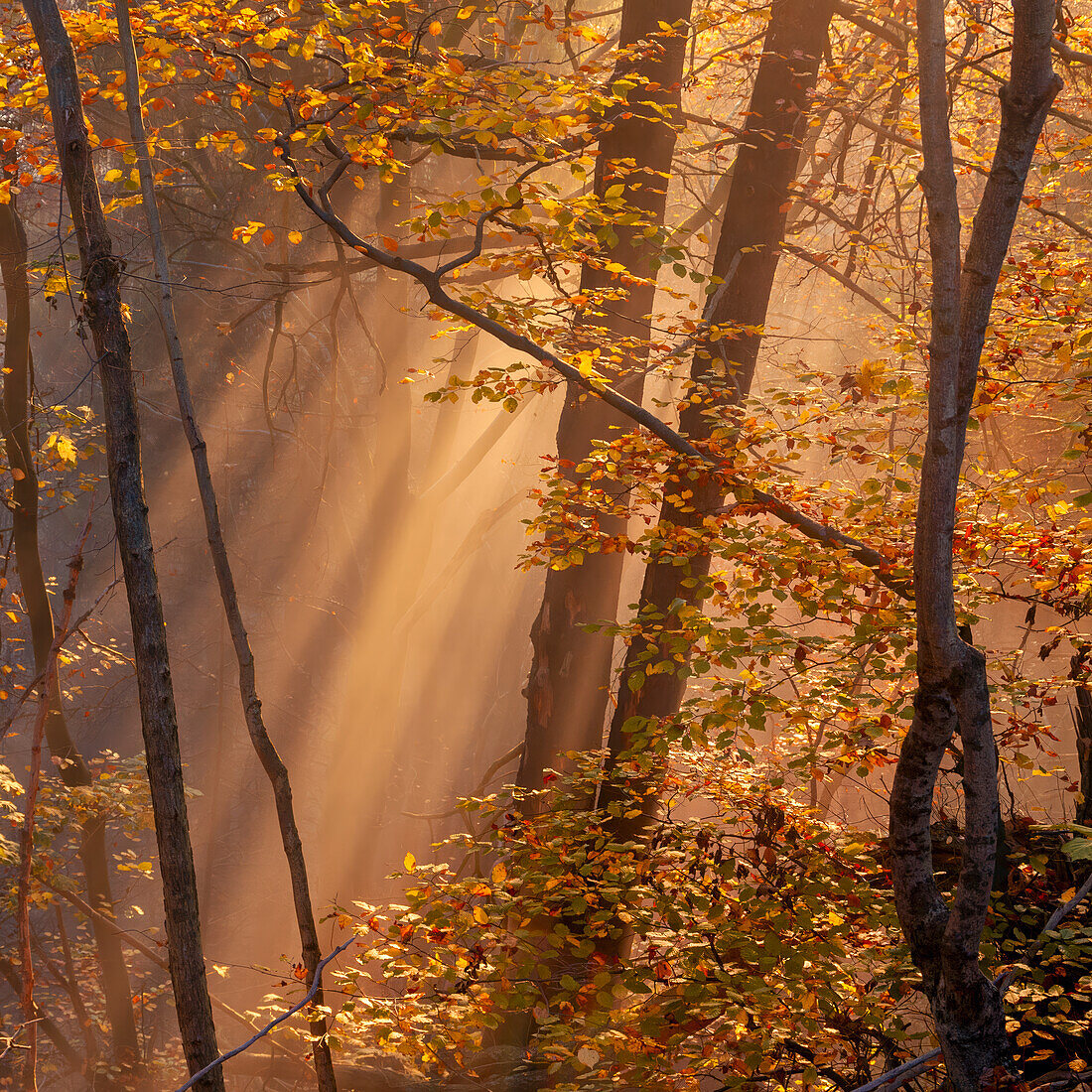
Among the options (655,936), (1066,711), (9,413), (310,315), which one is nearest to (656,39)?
(655,936)

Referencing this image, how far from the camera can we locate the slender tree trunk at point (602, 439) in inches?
227

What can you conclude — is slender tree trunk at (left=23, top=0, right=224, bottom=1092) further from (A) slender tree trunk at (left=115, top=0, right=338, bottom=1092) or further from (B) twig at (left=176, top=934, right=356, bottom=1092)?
(B) twig at (left=176, top=934, right=356, bottom=1092)

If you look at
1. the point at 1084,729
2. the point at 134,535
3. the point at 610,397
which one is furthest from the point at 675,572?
the point at 134,535

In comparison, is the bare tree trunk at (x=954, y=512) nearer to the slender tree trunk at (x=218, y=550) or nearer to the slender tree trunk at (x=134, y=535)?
the slender tree trunk at (x=218, y=550)

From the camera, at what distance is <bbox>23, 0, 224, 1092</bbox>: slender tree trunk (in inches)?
144

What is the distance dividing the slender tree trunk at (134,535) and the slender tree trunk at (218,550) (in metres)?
0.31

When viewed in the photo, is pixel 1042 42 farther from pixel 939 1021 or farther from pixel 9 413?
pixel 9 413

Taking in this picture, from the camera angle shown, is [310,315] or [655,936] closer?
[655,936]

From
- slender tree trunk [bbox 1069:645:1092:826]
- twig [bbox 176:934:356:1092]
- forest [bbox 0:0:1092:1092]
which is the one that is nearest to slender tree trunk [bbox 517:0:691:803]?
forest [bbox 0:0:1092:1092]

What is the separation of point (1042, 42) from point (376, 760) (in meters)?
15.3

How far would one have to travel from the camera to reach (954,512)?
2.37m

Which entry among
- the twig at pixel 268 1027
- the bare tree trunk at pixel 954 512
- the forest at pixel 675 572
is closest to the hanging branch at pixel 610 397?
the forest at pixel 675 572

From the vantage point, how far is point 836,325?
19594mm

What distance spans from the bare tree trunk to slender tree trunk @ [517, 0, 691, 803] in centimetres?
340
